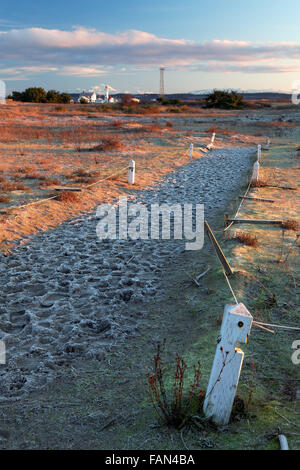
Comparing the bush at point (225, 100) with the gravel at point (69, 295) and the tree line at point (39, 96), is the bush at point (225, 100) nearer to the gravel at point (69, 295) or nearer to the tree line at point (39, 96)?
the tree line at point (39, 96)

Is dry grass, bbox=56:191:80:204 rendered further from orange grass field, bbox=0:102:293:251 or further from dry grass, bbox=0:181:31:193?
dry grass, bbox=0:181:31:193

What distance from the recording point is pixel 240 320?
9.81 ft

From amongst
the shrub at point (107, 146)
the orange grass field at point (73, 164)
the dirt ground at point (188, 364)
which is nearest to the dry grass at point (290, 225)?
the dirt ground at point (188, 364)

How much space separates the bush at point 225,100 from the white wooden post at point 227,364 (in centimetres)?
6520

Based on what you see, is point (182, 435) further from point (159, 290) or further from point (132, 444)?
point (159, 290)

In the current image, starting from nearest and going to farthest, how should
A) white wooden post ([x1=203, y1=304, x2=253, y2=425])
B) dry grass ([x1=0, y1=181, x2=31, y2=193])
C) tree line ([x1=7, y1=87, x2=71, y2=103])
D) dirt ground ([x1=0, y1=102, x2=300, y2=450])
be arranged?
white wooden post ([x1=203, y1=304, x2=253, y2=425]) → dirt ground ([x1=0, y1=102, x2=300, y2=450]) → dry grass ([x1=0, y1=181, x2=31, y2=193]) → tree line ([x1=7, y1=87, x2=71, y2=103])

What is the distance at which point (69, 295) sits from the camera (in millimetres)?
6125

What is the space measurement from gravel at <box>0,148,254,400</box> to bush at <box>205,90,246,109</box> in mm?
58598

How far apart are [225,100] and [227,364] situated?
6724 cm

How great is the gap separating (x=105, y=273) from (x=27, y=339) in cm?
219

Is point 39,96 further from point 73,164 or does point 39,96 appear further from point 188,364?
point 188,364

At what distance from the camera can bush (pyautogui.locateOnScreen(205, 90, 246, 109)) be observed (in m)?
64.6

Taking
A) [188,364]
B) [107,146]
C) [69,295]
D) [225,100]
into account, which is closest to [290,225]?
[69,295]

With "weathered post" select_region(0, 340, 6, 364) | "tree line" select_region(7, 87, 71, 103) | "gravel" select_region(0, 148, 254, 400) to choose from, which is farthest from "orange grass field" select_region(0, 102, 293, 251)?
"tree line" select_region(7, 87, 71, 103)
